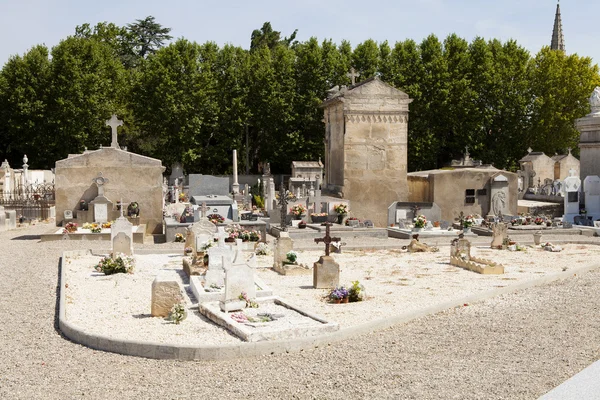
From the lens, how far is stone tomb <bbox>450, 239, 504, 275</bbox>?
14250mm

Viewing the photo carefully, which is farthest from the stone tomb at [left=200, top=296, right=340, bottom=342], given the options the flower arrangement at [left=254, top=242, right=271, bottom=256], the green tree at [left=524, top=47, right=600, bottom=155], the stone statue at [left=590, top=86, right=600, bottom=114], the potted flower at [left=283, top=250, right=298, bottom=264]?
the green tree at [left=524, top=47, right=600, bottom=155]

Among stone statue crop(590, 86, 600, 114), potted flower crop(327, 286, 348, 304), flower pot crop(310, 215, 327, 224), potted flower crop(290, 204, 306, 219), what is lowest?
potted flower crop(327, 286, 348, 304)

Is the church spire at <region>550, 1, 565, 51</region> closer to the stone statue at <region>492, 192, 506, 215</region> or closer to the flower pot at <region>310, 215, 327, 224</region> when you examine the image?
the stone statue at <region>492, 192, 506, 215</region>

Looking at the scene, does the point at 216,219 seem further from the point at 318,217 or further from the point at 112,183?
the point at 112,183

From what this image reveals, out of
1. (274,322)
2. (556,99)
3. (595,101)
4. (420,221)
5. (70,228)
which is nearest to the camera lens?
(274,322)

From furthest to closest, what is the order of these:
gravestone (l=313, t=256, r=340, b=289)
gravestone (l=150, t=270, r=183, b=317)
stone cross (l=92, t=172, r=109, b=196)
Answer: stone cross (l=92, t=172, r=109, b=196) < gravestone (l=313, t=256, r=340, b=289) < gravestone (l=150, t=270, r=183, b=317)

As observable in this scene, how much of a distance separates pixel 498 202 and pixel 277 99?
2113cm

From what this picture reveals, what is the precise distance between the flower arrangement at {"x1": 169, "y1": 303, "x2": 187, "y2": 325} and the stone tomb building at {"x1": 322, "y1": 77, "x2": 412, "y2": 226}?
15887mm

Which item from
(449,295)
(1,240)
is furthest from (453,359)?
(1,240)

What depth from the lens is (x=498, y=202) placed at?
2544cm

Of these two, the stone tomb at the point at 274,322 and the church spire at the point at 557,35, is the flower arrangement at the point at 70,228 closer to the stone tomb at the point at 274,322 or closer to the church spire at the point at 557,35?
the stone tomb at the point at 274,322

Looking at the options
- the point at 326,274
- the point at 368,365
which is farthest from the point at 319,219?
the point at 368,365

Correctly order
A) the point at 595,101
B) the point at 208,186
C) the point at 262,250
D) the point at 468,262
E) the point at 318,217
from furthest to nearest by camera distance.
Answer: the point at 208,186
the point at 595,101
the point at 318,217
the point at 262,250
the point at 468,262

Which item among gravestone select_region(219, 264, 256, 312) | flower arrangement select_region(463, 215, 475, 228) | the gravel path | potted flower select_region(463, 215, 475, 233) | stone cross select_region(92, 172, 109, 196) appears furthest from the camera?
flower arrangement select_region(463, 215, 475, 228)
